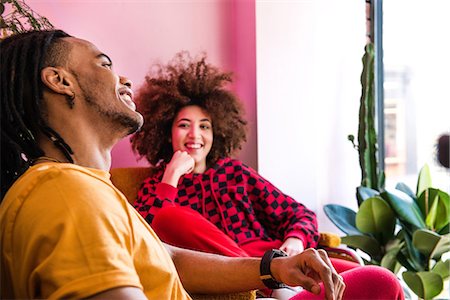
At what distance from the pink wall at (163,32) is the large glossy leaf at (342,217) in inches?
17.3

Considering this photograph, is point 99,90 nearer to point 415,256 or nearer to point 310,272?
point 310,272

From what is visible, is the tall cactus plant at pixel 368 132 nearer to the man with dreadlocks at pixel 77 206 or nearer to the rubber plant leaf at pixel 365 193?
the rubber plant leaf at pixel 365 193

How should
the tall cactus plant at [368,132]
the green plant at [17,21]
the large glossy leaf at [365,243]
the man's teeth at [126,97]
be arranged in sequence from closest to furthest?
the man's teeth at [126,97] < the green plant at [17,21] < the large glossy leaf at [365,243] < the tall cactus plant at [368,132]

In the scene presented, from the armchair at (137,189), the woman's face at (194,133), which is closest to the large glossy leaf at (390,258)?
the armchair at (137,189)

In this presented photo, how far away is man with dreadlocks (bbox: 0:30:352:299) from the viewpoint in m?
0.87

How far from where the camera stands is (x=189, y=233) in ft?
5.98

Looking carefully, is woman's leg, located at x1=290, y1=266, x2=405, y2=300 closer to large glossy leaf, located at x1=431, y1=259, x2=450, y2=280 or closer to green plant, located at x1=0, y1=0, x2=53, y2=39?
green plant, located at x1=0, y1=0, x2=53, y2=39

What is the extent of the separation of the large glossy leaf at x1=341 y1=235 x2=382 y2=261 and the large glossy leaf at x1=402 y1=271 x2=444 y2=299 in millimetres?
236

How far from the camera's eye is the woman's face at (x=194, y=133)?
2443mm

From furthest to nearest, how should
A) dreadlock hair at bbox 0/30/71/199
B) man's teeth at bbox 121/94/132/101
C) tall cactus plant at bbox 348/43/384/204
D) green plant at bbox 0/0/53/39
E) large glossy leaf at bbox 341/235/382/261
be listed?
tall cactus plant at bbox 348/43/384/204 < large glossy leaf at bbox 341/235/382/261 < green plant at bbox 0/0/53/39 < man's teeth at bbox 121/94/132/101 < dreadlock hair at bbox 0/30/71/199

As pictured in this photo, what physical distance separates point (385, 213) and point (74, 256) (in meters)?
2.05

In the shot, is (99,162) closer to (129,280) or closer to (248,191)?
(129,280)

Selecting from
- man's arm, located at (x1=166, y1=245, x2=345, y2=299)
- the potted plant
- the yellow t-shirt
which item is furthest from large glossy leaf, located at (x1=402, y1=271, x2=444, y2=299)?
the yellow t-shirt

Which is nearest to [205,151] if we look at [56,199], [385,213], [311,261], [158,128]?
[158,128]
